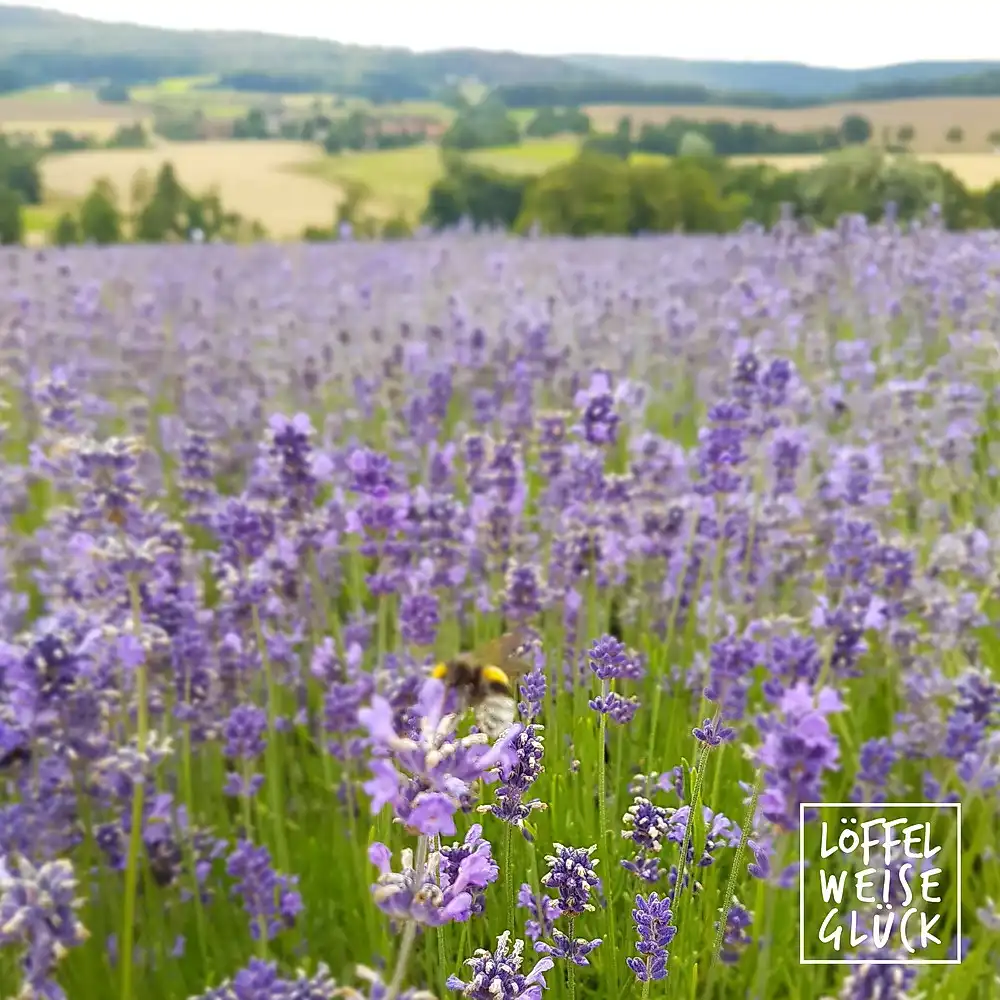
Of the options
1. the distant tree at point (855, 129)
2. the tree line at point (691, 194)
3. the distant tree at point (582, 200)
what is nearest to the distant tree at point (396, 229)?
the tree line at point (691, 194)

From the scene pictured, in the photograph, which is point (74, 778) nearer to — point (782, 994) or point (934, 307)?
point (782, 994)

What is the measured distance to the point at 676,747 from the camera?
1429mm

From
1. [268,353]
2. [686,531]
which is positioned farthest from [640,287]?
[686,531]

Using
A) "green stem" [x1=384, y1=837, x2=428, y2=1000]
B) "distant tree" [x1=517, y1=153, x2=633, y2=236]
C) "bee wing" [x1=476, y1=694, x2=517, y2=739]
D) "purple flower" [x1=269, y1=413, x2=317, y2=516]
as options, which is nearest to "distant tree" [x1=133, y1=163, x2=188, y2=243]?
"distant tree" [x1=517, y1=153, x2=633, y2=236]

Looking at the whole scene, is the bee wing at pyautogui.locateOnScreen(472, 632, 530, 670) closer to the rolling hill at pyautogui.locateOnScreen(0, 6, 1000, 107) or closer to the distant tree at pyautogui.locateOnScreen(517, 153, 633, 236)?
the rolling hill at pyautogui.locateOnScreen(0, 6, 1000, 107)

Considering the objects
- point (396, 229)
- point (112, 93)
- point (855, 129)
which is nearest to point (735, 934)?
point (112, 93)

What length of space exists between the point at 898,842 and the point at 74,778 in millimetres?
1261

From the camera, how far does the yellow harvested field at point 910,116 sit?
6.27 m

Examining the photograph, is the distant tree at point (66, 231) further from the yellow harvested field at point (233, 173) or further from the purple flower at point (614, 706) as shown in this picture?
the purple flower at point (614, 706)

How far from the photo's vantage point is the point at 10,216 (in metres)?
9.18

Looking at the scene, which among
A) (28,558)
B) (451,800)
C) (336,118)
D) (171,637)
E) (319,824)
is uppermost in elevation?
(336,118)

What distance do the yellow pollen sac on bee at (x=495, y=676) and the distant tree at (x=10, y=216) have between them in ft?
27.5

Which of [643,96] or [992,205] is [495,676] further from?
[992,205]

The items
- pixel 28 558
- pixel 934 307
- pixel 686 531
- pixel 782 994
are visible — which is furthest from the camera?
pixel 934 307
